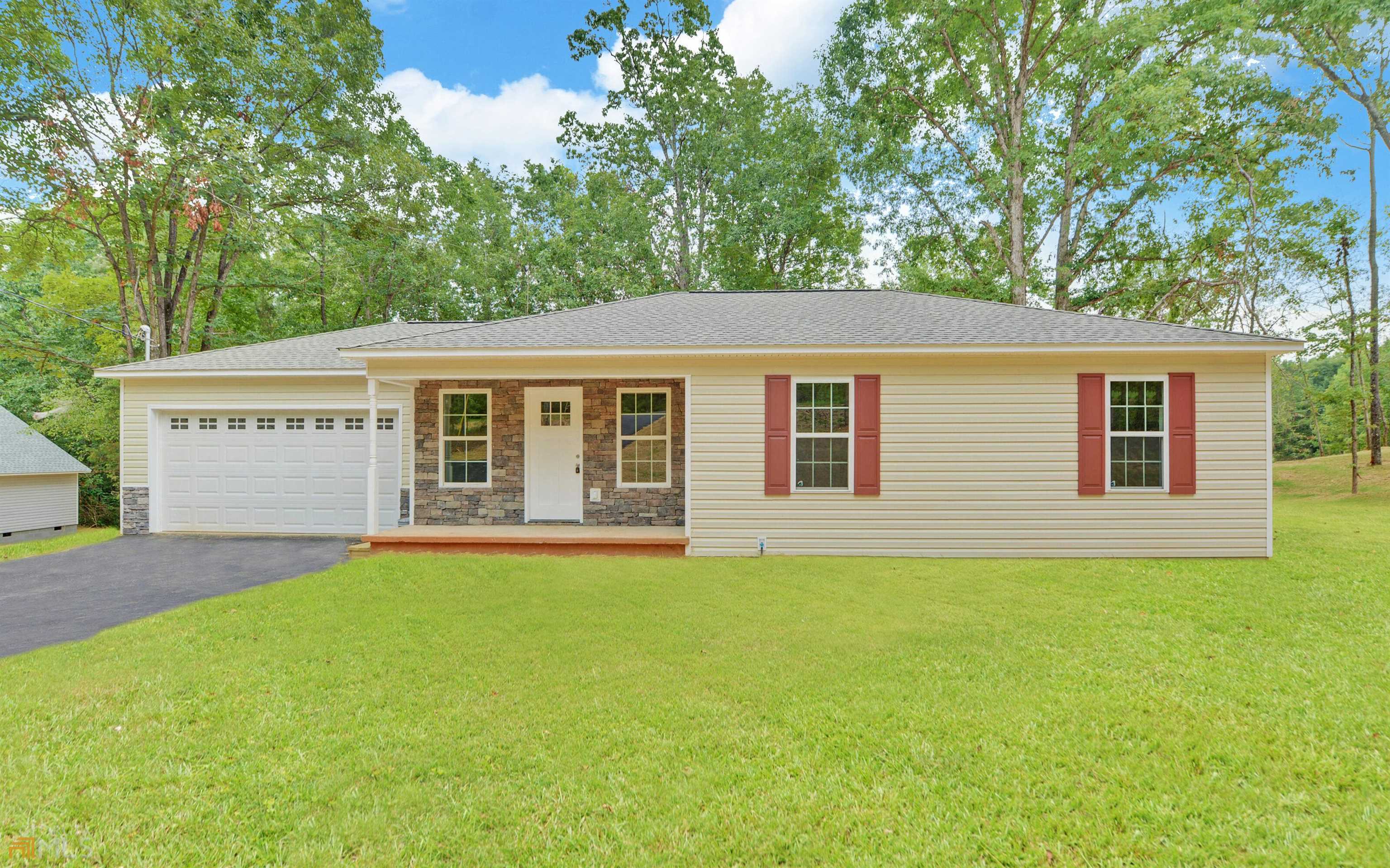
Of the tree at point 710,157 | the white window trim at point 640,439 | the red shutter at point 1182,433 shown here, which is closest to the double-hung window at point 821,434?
the white window trim at point 640,439

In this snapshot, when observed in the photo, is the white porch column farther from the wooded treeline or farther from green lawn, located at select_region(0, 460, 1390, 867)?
the wooded treeline

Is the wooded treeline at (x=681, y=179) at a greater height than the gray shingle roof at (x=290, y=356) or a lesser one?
greater

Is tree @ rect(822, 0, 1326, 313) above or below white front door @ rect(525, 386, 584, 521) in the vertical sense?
above

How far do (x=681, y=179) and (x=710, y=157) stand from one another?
3.91 feet

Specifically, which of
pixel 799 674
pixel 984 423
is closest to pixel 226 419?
pixel 799 674

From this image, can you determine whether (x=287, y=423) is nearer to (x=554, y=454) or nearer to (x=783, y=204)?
(x=554, y=454)

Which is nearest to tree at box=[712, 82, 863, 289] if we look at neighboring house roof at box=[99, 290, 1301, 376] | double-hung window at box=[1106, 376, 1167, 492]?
neighboring house roof at box=[99, 290, 1301, 376]

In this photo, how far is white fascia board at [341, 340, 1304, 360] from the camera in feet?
23.3

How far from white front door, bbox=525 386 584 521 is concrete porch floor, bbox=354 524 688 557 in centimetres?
101

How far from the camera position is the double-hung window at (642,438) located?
916 centimetres

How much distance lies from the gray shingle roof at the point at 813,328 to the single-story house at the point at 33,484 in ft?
28.8

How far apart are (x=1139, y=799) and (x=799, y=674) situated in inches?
72.6

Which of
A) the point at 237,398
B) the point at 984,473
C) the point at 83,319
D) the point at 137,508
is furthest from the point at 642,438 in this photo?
the point at 83,319

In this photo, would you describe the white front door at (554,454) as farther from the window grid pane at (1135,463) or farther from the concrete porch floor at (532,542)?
the window grid pane at (1135,463)
